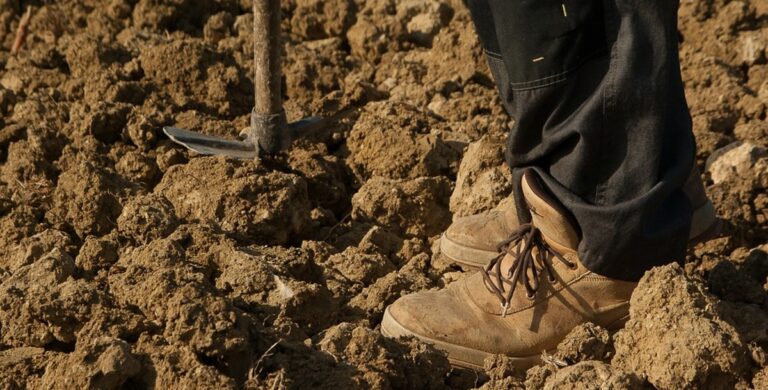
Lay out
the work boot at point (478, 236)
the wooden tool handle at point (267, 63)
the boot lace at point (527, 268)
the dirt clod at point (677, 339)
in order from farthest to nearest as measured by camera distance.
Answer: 1. the wooden tool handle at point (267, 63)
2. the work boot at point (478, 236)
3. the boot lace at point (527, 268)
4. the dirt clod at point (677, 339)

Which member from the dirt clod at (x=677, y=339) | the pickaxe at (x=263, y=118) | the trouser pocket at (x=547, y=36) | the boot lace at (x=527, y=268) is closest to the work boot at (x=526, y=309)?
the boot lace at (x=527, y=268)

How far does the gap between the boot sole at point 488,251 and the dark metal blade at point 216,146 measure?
2.60 feet

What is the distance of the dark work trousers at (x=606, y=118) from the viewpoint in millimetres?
2197

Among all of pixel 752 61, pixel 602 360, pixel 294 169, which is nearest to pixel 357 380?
pixel 602 360

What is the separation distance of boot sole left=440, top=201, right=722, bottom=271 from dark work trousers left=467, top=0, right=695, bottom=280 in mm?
169

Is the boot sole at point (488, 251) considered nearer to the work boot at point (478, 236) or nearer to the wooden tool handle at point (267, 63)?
the work boot at point (478, 236)

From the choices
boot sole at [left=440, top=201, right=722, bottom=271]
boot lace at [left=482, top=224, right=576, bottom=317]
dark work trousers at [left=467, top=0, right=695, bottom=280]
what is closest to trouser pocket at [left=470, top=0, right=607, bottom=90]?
dark work trousers at [left=467, top=0, right=695, bottom=280]

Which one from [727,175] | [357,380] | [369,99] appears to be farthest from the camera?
[369,99]

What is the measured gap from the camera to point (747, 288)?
8.55 ft

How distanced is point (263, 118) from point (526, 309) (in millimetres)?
1284

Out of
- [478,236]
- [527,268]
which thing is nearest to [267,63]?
[478,236]

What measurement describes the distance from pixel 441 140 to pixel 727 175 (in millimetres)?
936

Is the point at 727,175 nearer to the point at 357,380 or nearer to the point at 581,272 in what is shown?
the point at 581,272

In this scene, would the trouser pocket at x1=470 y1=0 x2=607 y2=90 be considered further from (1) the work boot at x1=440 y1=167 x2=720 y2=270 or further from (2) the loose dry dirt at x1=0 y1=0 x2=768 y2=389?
(1) the work boot at x1=440 y1=167 x2=720 y2=270
